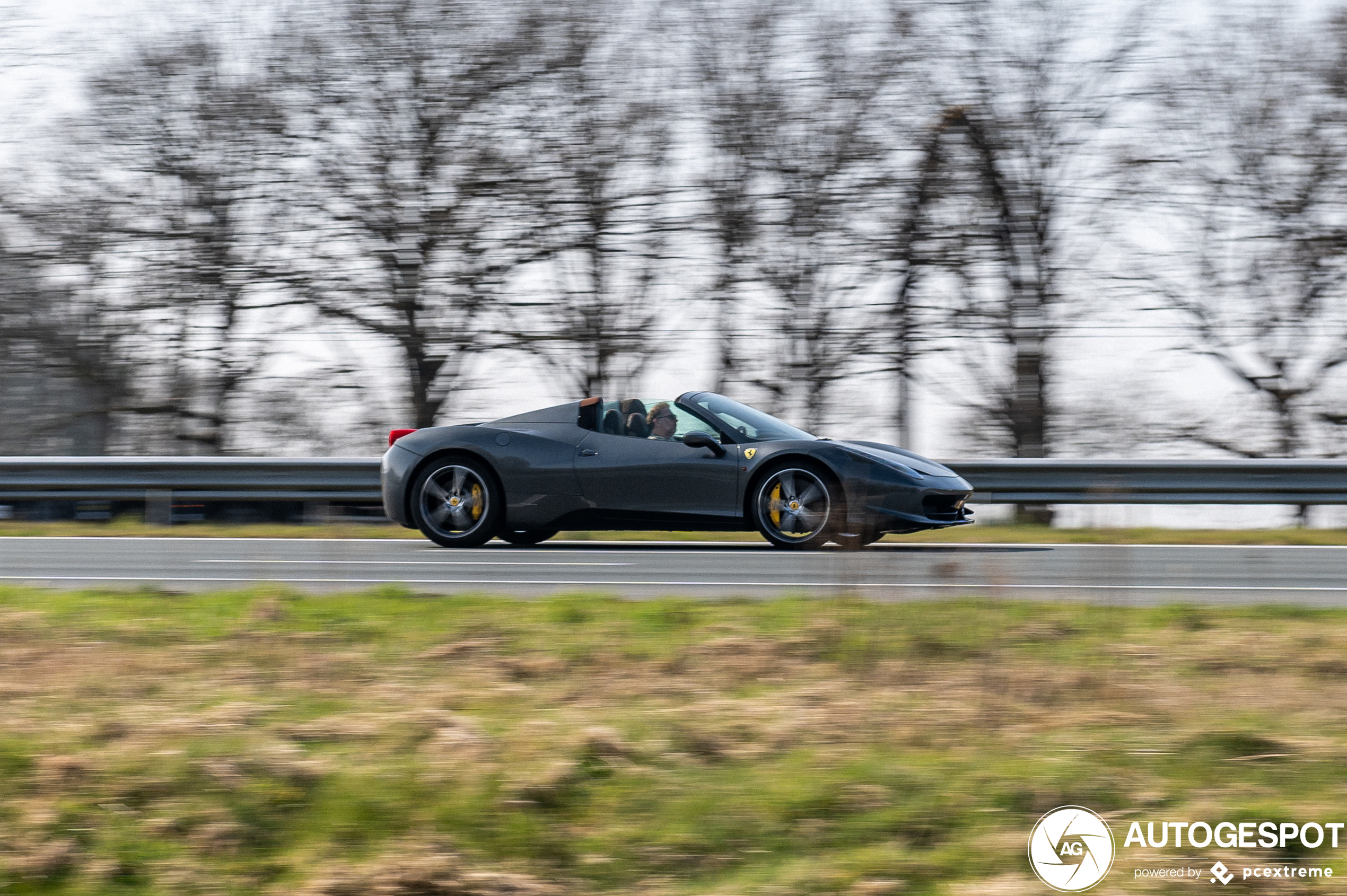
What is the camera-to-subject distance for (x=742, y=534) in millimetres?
12781

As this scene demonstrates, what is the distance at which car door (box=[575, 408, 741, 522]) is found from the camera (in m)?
9.77

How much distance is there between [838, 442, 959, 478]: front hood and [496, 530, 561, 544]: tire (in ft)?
7.94

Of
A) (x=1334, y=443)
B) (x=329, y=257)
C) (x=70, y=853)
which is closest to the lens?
(x=70, y=853)

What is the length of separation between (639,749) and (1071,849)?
4.35ft

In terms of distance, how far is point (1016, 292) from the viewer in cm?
1448

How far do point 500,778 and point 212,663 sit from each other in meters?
2.05

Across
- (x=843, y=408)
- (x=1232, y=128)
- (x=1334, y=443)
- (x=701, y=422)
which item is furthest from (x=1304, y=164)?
(x=701, y=422)

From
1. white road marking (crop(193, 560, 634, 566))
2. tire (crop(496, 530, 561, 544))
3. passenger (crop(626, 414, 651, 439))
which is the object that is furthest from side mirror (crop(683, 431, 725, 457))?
tire (crop(496, 530, 561, 544))

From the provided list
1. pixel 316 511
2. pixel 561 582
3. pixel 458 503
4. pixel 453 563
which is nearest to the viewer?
pixel 561 582

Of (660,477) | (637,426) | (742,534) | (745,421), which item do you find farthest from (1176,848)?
(742,534)

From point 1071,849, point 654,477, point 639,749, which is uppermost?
point 654,477

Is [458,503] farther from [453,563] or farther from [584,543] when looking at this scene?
[584,543]

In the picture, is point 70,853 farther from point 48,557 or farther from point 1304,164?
point 1304,164

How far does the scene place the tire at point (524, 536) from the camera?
413 inches
